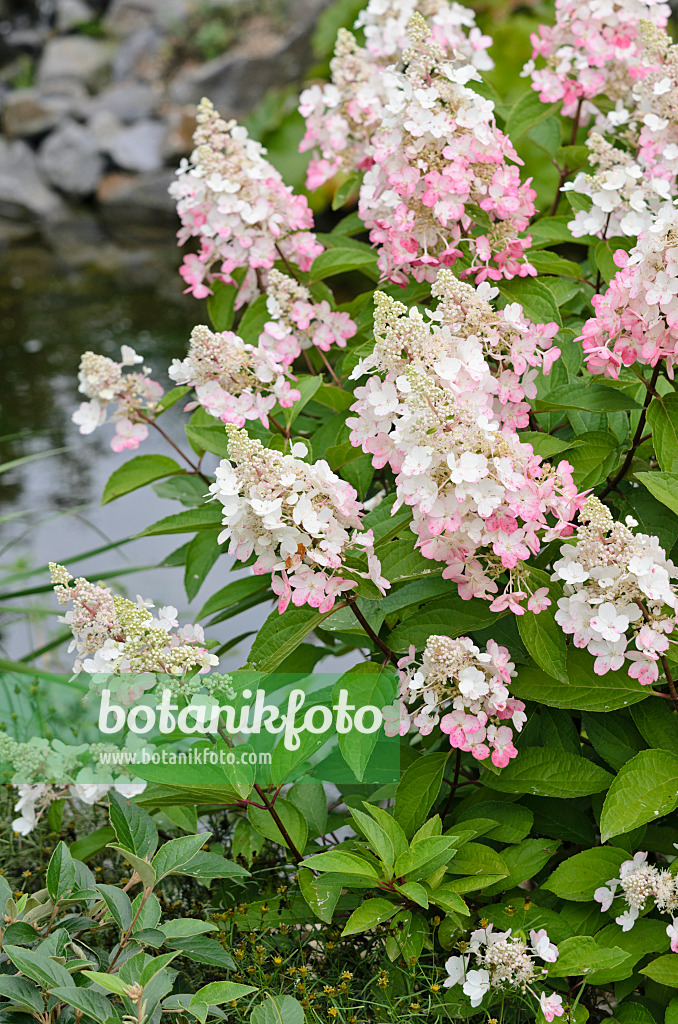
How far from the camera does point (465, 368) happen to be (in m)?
1.02

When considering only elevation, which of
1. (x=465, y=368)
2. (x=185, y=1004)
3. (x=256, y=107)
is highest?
(x=465, y=368)

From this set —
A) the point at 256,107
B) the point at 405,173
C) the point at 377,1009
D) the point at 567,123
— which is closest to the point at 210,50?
the point at 256,107

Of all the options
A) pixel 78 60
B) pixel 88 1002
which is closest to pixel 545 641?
pixel 88 1002

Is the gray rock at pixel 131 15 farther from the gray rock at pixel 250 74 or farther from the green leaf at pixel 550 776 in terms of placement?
the green leaf at pixel 550 776

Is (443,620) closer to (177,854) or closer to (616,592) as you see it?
(616,592)

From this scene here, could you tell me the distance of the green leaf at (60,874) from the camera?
1079mm

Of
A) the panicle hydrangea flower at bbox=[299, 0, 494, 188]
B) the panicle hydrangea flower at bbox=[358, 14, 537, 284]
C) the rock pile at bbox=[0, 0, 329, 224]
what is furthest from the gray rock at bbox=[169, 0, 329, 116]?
the panicle hydrangea flower at bbox=[358, 14, 537, 284]

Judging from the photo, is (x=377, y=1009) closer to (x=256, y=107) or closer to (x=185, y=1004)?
(x=185, y=1004)

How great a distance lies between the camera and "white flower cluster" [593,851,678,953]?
1062 millimetres

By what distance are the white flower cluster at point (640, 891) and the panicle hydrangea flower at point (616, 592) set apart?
9.2 inches

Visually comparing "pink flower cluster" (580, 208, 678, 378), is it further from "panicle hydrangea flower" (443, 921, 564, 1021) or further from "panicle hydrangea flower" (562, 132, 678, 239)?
"panicle hydrangea flower" (443, 921, 564, 1021)

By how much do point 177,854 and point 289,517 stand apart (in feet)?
1.35

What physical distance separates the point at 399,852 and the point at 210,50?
30.6ft

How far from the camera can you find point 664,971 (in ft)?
3.50
